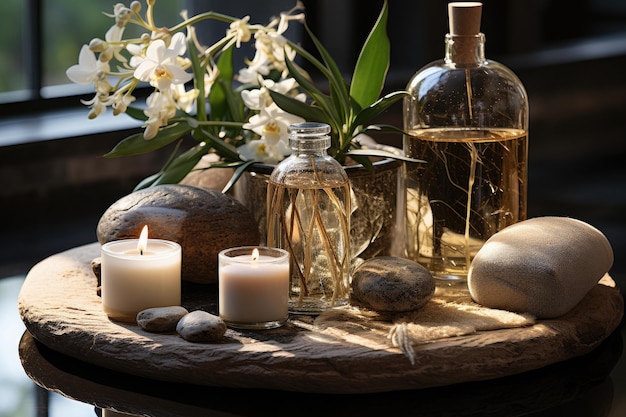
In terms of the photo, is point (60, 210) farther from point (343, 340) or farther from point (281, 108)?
point (343, 340)

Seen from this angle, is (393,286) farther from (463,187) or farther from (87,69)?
(87,69)

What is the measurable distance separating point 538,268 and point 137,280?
0.33 metres

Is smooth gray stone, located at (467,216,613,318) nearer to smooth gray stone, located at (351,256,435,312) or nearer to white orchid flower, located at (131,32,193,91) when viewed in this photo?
smooth gray stone, located at (351,256,435,312)

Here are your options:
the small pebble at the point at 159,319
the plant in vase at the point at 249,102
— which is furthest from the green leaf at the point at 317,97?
A: the small pebble at the point at 159,319

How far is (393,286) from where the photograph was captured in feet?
2.85

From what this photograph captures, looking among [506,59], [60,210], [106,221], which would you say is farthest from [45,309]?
[506,59]

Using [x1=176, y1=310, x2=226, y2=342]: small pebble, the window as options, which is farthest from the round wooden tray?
the window

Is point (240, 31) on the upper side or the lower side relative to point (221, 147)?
upper

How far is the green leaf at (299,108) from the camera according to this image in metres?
0.94

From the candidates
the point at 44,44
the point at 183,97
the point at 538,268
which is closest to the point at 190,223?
the point at 183,97

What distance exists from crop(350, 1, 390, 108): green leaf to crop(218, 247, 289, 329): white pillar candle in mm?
230

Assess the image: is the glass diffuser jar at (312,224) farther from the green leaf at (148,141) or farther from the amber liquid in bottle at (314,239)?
the green leaf at (148,141)

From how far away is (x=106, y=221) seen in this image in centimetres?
95

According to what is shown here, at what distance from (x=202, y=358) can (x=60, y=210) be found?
29.2 inches
